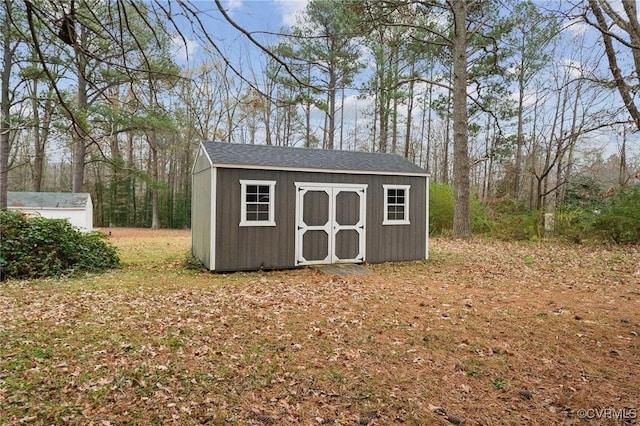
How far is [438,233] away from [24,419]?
585 inches

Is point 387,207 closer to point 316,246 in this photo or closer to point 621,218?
point 316,246

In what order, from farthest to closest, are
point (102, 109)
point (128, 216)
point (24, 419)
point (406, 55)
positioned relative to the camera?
point (128, 216) < point (406, 55) < point (102, 109) < point (24, 419)

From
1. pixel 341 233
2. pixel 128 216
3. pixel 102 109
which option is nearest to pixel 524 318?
pixel 341 233

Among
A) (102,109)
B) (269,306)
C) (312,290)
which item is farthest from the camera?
(102,109)

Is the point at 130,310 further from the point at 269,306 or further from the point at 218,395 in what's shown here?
the point at 218,395

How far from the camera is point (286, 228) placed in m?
8.54

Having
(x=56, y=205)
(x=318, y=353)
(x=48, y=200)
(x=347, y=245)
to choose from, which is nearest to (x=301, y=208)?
(x=347, y=245)

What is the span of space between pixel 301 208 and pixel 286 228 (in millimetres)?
564

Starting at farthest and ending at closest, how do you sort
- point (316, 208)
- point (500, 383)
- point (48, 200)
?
point (48, 200), point (316, 208), point (500, 383)

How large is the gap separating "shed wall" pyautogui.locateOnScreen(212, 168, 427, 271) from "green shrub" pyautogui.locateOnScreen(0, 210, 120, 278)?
8.88 ft

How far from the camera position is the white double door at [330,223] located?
8695 millimetres

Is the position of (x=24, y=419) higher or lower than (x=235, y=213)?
lower

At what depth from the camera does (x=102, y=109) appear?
1515cm

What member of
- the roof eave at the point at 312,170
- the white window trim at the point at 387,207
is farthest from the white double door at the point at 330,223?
the white window trim at the point at 387,207
